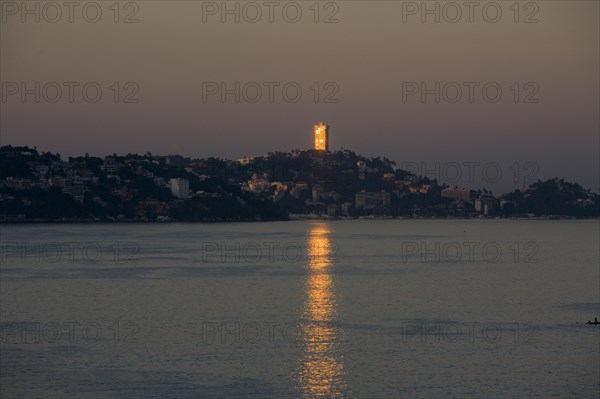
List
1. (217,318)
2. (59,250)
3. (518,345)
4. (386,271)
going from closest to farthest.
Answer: (518,345) → (217,318) → (386,271) → (59,250)

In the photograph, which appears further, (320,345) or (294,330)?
(294,330)

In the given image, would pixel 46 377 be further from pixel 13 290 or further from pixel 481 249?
pixel 481 249

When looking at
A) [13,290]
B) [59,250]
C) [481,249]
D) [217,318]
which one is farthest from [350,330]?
[481,249]
